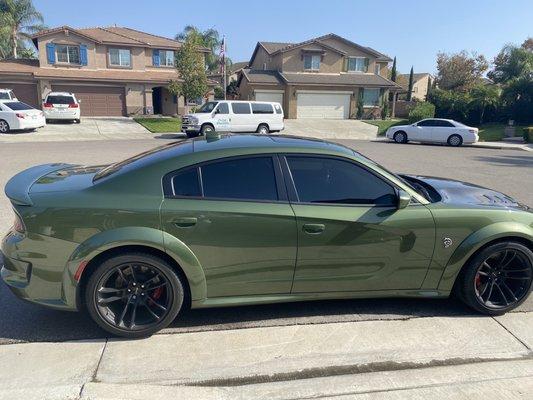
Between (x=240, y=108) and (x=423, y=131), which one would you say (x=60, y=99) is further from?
(x=423, y=131)

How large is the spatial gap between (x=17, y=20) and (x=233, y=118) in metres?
29.8

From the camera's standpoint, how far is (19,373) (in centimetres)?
274

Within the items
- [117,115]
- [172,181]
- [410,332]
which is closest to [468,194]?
[410,332]

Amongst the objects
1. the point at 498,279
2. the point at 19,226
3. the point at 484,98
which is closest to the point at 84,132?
the point at 19,226

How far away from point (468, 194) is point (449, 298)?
988mm

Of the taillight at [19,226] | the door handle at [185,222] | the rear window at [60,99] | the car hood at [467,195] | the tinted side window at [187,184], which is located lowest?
the taillight at [19,226]

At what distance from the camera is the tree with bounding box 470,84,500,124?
29.6 m

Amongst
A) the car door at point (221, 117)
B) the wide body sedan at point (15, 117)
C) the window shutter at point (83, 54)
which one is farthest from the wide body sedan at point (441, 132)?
the window shutter at point (83, 54)

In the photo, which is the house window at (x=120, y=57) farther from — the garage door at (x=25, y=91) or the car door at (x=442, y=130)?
the car door at (x=442, y=130)

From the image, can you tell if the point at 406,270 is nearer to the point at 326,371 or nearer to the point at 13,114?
the point at 326,371

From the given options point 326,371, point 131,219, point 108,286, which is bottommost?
point 326,371

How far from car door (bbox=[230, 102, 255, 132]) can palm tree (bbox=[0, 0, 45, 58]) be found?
26.4 meters

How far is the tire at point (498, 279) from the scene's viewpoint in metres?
3.48

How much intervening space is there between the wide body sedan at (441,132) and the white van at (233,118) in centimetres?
687
